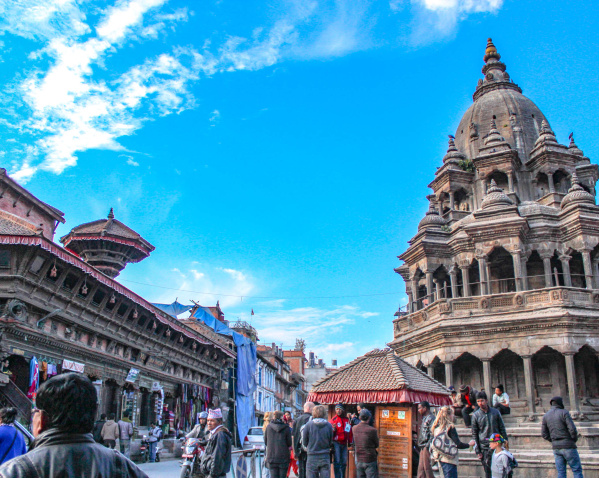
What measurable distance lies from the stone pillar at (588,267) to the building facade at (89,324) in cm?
1949

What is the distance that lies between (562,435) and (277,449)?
5594 millimetres

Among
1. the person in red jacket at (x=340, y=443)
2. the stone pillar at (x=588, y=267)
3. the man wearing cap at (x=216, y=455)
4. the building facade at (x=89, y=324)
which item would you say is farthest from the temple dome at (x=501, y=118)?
the man wearing cap at (x=216, y=455)

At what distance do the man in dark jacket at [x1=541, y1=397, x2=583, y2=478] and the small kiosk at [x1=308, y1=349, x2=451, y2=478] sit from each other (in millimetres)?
3177

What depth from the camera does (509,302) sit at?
2652 cm

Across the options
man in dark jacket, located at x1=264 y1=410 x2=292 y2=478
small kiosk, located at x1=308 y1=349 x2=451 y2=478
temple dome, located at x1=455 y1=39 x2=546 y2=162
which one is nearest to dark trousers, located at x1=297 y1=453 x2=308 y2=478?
man in dark jacket, located at x1=264 y1=410 x2=292 y2=478

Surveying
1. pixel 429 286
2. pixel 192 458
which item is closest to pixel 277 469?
pixel 192 458

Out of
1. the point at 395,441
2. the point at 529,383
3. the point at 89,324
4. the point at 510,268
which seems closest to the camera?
the point at 395,441

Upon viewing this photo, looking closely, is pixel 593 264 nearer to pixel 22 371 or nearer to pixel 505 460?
pixel 505 460

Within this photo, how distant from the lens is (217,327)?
37906 millimetres

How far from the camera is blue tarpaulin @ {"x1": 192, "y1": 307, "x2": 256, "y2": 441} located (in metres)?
36.8

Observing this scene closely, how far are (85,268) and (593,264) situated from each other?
2413 centimetres

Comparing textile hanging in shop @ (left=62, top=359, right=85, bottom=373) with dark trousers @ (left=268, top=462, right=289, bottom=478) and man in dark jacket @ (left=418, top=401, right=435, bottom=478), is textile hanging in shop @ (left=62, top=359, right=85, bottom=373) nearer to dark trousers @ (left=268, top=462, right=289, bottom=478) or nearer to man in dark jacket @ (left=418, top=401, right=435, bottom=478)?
dark trousers @ (left=268, top=462, right=289, bottom=478)

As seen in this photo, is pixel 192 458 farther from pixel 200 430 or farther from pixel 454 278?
pixel 454 278

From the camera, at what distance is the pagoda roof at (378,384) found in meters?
13.7
